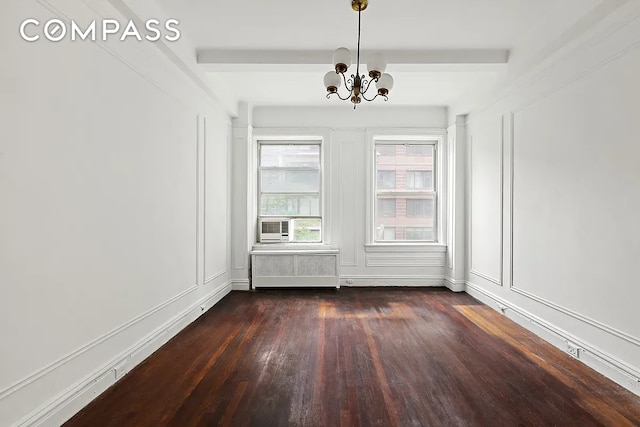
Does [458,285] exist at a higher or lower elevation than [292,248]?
lower

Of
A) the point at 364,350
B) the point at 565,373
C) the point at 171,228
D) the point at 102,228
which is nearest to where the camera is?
the point at 102,228

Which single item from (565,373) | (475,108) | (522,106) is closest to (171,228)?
(565,373)

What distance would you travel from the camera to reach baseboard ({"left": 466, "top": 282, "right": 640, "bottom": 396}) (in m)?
2.53

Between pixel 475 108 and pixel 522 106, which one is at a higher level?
pixel 475 108

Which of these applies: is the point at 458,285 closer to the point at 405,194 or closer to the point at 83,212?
the point at 405,194

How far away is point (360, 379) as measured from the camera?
2656 mm

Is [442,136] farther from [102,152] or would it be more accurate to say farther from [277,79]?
[102,152]

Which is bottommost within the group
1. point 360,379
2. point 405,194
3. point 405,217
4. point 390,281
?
point 360,379

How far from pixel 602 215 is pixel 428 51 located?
2.29 m

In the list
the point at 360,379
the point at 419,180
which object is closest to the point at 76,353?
the point at 360,379

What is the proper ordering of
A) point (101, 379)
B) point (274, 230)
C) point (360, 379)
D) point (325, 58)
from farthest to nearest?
point (274, 230)
point (325, 58)
point (360, 379)
point (101, 379)

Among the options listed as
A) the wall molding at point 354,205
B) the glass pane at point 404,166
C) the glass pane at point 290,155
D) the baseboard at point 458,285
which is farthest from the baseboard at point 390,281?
the glass pane at point 290,155

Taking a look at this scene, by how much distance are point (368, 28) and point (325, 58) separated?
0.63 meters

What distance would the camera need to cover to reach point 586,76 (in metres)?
2.96
